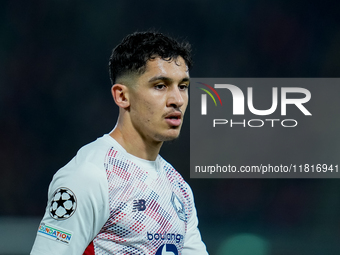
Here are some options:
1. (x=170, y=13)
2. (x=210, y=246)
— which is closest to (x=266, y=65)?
(x=170, y=13)

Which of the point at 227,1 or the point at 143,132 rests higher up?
the point at 227,1

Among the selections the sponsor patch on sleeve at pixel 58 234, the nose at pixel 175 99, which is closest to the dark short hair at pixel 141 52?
the nose at pixel 175 99

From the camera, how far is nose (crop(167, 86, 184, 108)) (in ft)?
6.34

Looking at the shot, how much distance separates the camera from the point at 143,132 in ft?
6.48

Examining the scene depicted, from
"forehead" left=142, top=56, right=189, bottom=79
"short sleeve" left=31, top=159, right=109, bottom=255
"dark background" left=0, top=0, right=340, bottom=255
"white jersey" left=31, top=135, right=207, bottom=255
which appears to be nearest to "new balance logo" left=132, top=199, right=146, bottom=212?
"white jersey" left=31, top=135, right=207, bottom=255

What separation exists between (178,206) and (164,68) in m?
0.64

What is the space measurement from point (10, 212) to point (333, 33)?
505cm

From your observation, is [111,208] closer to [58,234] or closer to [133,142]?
[58,234]

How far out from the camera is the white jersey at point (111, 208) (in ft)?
5.32

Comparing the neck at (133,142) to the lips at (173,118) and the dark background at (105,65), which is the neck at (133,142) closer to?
the lips at (173,118)

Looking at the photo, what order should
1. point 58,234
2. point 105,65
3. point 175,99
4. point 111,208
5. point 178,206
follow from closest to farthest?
point 58,234 < point 111,208 < point 175,99 < point 178,206 < point 105,65

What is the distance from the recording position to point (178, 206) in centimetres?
205

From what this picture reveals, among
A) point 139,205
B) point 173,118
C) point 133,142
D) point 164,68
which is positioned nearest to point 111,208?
point 139,205

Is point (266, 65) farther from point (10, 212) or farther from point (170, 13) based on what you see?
point (10, 212)
